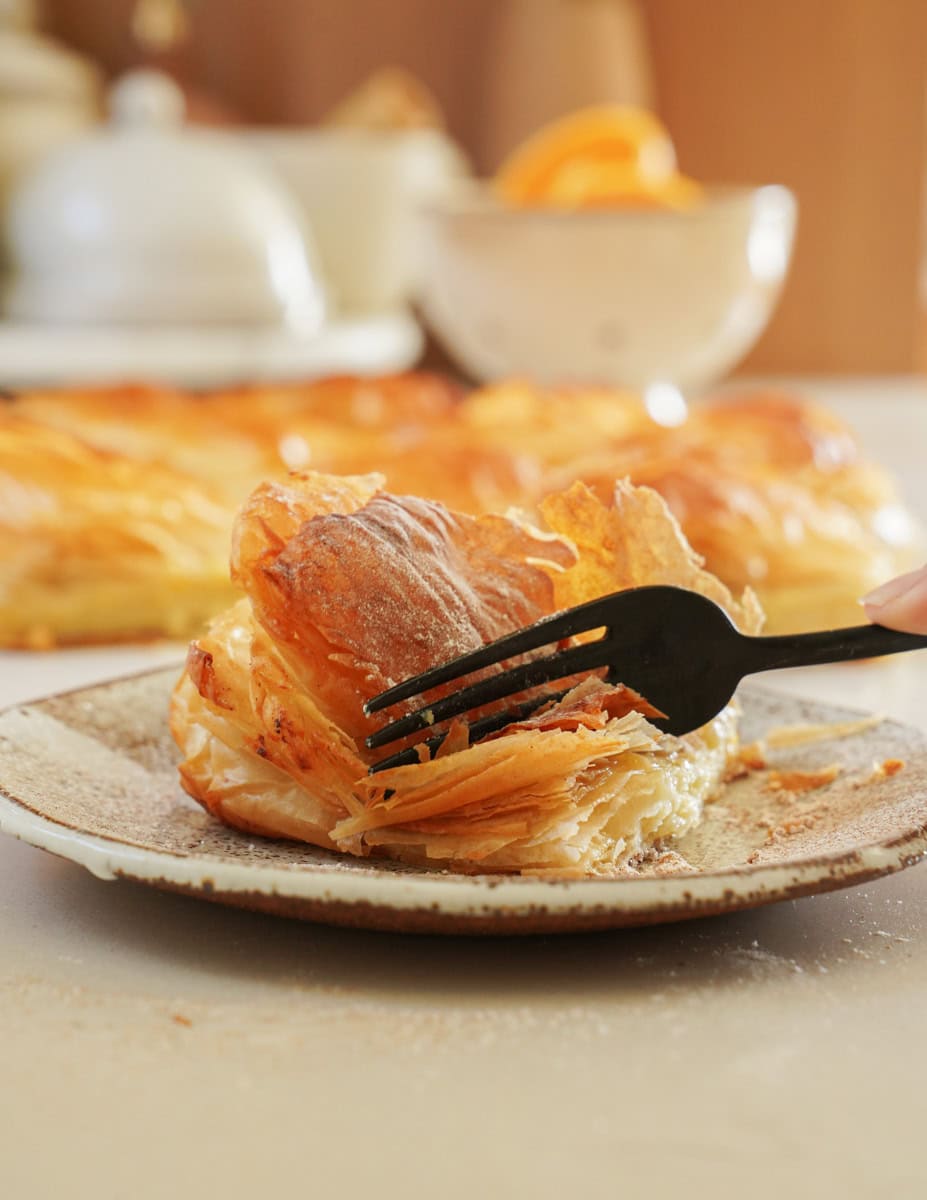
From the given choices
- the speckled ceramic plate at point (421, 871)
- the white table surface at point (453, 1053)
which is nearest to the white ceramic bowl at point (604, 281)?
the speckled ceramic plate at point (421, 871)

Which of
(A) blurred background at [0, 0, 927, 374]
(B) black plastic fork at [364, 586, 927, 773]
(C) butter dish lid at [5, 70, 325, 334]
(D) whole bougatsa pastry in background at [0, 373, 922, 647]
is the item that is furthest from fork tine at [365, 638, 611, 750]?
(A) blurred background at [0, 0, 927, 374]

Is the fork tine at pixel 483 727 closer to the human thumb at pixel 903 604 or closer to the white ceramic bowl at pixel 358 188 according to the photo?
the human thumb at pixel 903 604

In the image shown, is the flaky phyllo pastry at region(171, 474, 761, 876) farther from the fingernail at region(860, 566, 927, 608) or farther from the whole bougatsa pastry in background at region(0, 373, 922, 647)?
the whole bougatsa pastry in background at region(0, 373, 922, 647)

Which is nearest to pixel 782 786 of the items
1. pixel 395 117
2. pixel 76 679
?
pixel 76 679

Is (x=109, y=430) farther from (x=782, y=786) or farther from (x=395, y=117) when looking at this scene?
(x=395, y=117)

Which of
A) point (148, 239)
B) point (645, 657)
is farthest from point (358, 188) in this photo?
point (645, 657)
